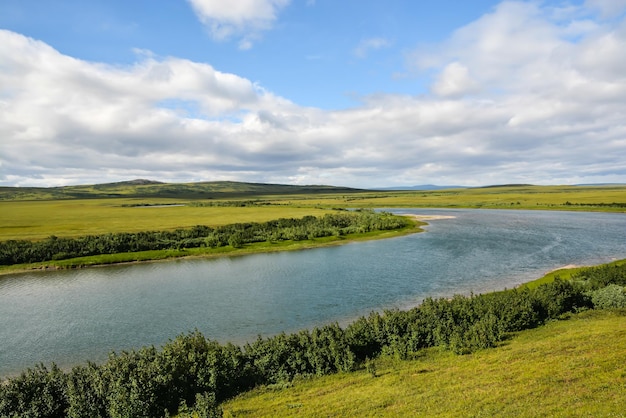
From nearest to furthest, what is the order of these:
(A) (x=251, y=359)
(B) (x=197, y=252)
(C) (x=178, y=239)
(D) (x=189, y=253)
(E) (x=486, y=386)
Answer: (E) (x=486, y=386), (A) (x=251, y=359), (D) (x=189, y=253), (B) (x=197, y=252), (C) (x=178, y=239)

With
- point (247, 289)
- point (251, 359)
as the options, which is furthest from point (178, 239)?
point (251, 359)

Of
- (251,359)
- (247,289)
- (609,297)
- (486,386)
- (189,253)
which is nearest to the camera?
(486,386)

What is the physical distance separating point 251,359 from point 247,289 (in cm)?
2368

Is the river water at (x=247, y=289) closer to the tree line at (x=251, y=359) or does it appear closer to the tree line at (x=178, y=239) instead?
the tree line at (x=251, y=359)

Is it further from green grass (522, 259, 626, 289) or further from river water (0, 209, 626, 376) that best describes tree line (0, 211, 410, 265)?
green grass (522, 259, 626, 289)

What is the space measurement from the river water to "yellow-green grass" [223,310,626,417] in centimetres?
1273

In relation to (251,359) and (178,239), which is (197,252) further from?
(251,359)

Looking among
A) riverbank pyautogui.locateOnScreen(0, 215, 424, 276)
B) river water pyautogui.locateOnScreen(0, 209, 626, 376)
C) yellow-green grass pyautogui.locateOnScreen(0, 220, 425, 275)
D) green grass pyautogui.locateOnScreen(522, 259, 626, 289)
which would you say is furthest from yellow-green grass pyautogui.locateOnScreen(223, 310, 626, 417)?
yellow-green grass pyautogui.locateOnScreen(0, 220, 425, 275)

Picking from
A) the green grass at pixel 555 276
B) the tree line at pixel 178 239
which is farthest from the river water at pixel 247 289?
the tree line at pixel 178 239

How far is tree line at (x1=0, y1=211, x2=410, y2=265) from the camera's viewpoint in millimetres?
64000

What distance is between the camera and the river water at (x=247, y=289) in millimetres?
32875

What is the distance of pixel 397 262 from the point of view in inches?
2314

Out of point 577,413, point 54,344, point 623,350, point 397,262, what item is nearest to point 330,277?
point 397,262

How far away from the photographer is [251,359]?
23.1 metres
